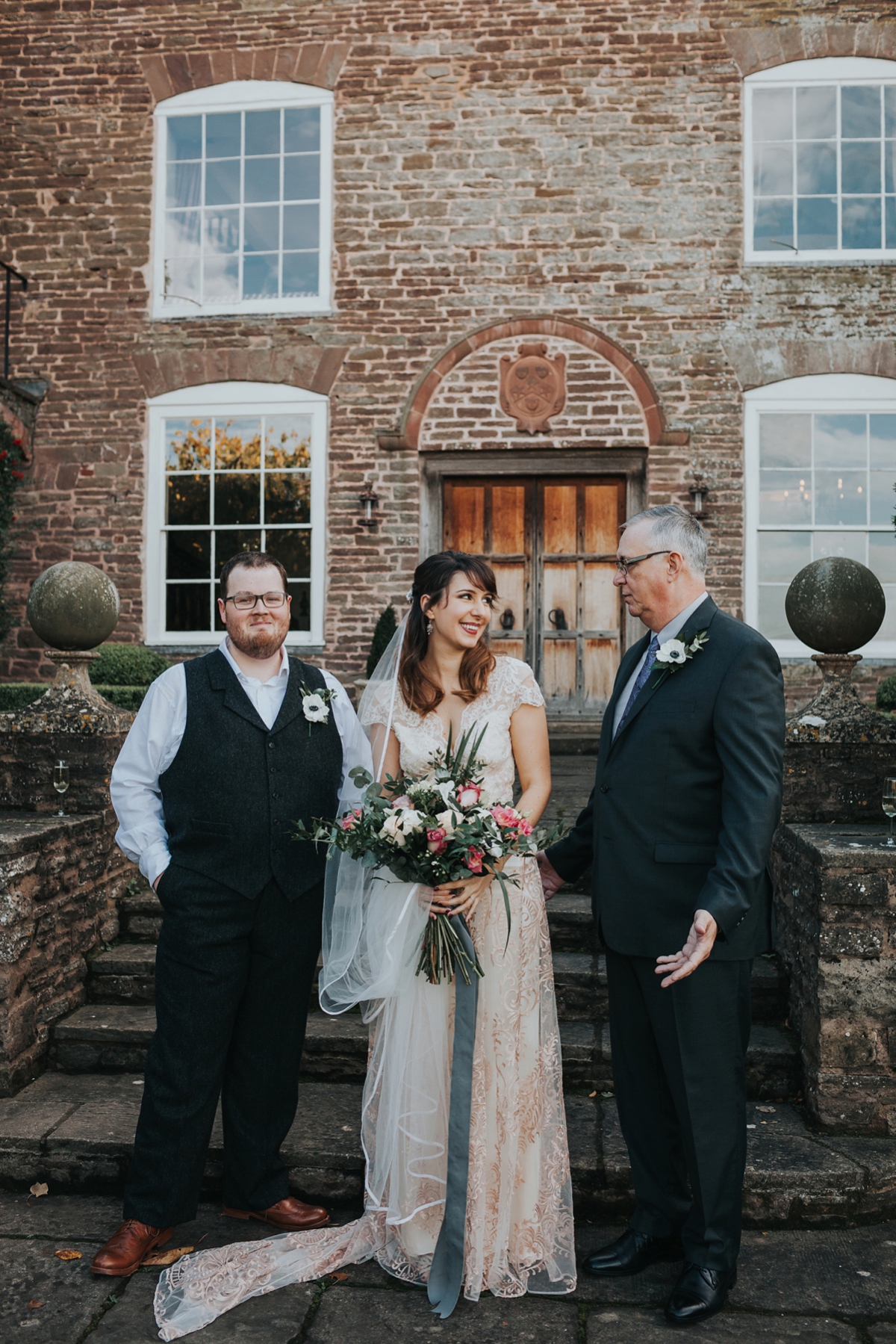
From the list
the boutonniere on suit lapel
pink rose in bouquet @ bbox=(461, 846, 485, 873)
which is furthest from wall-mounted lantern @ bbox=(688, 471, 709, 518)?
pink rose in bouquet @ bbox=(461, 846, 485, 873)

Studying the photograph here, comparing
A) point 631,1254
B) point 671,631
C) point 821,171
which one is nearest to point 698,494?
point 821,171

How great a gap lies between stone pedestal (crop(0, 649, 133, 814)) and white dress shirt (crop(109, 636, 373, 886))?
172cm

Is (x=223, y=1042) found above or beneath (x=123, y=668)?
beneath

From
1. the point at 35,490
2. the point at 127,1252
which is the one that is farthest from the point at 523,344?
the point at 127,1252

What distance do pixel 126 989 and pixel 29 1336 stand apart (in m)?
1.84

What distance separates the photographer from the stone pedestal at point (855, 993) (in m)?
3.58

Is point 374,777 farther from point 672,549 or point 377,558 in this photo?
point 377,558

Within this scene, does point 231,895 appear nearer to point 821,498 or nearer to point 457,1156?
point 457,1156

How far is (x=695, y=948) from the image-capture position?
2.65 metres

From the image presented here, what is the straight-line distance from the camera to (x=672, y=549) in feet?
9.76

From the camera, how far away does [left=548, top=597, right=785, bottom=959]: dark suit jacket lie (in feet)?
8.92

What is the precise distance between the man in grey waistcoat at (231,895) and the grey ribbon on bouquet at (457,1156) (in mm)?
544

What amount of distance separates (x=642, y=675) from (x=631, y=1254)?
1.67 meters

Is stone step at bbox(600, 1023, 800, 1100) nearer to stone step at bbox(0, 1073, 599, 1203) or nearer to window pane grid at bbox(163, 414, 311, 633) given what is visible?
stone step at bbox(0, 1073, 599, 1203)
